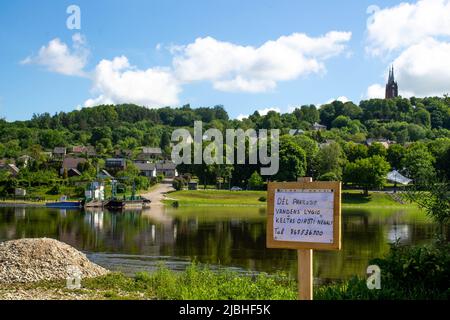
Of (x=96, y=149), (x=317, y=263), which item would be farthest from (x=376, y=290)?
(x=96, y=149)

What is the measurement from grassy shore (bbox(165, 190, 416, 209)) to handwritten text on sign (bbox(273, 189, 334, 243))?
67.3 meters

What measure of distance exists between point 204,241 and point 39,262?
56.7 feet

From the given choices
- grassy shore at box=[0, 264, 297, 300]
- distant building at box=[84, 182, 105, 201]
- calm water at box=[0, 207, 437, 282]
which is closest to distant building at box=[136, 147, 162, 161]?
distant building at box=[84, 182, 105, 201]

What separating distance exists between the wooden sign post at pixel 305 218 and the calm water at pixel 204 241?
13.0m

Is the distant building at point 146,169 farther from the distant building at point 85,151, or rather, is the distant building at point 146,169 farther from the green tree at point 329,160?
the green tree at point 329,160

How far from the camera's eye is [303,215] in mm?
9594

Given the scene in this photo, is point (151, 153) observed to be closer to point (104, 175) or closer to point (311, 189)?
point (104, 175)

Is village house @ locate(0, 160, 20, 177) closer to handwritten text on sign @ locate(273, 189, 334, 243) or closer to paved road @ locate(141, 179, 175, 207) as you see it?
paved road @ locate(141, 179, 175, 207)

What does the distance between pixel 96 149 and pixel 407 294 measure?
5476 inches

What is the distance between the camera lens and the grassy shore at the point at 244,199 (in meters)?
78.4

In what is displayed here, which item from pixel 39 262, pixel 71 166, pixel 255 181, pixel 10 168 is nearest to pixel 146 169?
pixel 71 166

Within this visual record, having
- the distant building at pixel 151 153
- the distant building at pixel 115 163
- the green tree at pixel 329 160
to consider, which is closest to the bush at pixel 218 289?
the green tree at pixel 329 160
